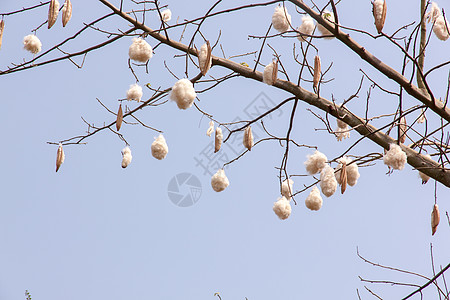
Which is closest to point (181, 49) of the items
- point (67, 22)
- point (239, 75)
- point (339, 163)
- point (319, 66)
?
point (239, 75)

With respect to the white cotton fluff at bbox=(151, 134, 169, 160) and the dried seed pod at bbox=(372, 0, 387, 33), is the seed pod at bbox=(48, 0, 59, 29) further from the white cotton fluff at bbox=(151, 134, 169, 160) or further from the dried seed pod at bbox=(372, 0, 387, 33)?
the dried seed pod at bbox=(372, 0, 387, 33)

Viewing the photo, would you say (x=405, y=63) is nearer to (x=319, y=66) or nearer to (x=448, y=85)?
(x=448, y=85)

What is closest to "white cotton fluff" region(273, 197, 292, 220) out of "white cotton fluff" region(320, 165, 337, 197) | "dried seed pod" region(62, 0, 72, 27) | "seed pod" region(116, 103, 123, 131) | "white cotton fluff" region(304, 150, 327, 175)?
"white cotton fluff" region(304, 150, 327, 175)

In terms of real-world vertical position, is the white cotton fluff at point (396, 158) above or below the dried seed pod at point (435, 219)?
above

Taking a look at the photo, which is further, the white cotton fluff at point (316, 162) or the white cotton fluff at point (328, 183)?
the white cotton fluff at point (316, 162)

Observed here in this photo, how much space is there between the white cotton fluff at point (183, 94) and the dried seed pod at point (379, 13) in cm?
79

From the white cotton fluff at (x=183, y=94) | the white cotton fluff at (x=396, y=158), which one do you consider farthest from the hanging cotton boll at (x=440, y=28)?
the white cotton fluff at (x=183, y=94)

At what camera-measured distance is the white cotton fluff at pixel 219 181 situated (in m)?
2.89

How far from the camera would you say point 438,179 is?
2.67 metres

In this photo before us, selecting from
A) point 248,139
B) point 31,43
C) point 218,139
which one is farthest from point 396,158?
point 31,43

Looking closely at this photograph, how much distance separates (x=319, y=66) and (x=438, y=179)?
2.83ft

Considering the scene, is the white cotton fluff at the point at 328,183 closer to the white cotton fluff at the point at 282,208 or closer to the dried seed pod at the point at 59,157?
the white cotton fluff at the point at 282,208

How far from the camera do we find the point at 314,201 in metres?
2.62

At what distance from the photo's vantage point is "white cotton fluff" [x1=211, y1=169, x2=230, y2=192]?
2.89 meters
